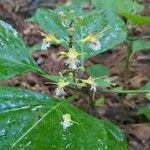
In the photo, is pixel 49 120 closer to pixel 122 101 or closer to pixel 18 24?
pixel 122 101

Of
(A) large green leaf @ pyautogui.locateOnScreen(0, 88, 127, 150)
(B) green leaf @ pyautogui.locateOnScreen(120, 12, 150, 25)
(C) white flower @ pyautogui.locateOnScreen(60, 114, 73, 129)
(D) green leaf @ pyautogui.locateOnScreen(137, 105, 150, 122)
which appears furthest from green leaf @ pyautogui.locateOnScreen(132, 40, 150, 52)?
(C) white flower @ pyautogui.locateOnScreen(60, 114, 73, 129)

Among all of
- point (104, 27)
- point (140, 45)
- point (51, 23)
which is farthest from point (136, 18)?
point (140, 45)

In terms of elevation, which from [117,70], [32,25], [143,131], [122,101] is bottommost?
[143,131]

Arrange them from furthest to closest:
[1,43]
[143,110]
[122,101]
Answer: [122,101]
[143,110]
[1,43]

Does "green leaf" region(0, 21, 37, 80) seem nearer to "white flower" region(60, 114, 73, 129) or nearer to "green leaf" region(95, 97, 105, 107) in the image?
"white flower" region(60, 114, 73, 129)

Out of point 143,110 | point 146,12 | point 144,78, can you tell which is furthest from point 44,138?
point 146,12

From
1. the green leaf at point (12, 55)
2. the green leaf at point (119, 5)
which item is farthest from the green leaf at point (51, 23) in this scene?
the green leaf at point (119, 5)
